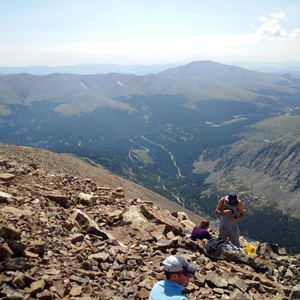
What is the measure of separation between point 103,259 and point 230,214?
25.1 ft

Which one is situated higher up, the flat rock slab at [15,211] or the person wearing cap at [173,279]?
the flat rock slab at [15,211]

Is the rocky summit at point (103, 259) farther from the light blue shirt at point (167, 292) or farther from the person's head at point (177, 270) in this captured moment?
the person's head at point (177, 270)

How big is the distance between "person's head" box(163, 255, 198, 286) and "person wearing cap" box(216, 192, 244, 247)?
23.6ft

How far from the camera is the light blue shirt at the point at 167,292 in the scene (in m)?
6.55

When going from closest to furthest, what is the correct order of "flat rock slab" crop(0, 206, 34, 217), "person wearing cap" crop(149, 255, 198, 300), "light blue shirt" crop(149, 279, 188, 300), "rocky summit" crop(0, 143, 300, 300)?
"light blue shirt" crop(149, 279, 188, 300), "person wearing cap" crop(149, 255, 198, 300), "rocky summit" crop(0, 143, 300, 300), "flat rock slab" crop(0, 206, 34, 217)

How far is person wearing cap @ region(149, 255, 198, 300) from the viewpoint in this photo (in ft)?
22.1

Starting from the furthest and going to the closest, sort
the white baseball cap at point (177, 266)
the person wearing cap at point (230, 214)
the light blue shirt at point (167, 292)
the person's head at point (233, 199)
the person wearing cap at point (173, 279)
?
the person wearing cap at point (230, 214)
the person's head at point (233, 199)
the white baseball cap at point (177, 266)
the person wearing cap at point (173, 279)
the light blue shirt at point (167, 292)

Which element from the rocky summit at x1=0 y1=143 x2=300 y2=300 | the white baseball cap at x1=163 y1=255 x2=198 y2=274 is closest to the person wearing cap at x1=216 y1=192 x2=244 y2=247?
the rocky summit at x1=0 y1=143 x2=300 y2=300

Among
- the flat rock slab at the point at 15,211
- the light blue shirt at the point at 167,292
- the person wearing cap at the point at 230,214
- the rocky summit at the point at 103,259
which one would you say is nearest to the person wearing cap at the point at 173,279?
the light blue shirt at the point at 167,292

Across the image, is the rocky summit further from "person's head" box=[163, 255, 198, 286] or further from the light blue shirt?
"person's head" box=[163, 255, 198, 286]

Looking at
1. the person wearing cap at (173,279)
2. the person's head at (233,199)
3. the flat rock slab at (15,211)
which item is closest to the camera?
the person wearing cap at (173,279)

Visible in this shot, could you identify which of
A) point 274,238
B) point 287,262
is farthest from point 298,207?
point 287,262

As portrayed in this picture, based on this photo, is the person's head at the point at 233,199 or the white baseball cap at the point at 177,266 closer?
the white baseball cap at the point at 177,266

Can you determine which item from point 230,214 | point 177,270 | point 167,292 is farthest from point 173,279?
point 230,214
